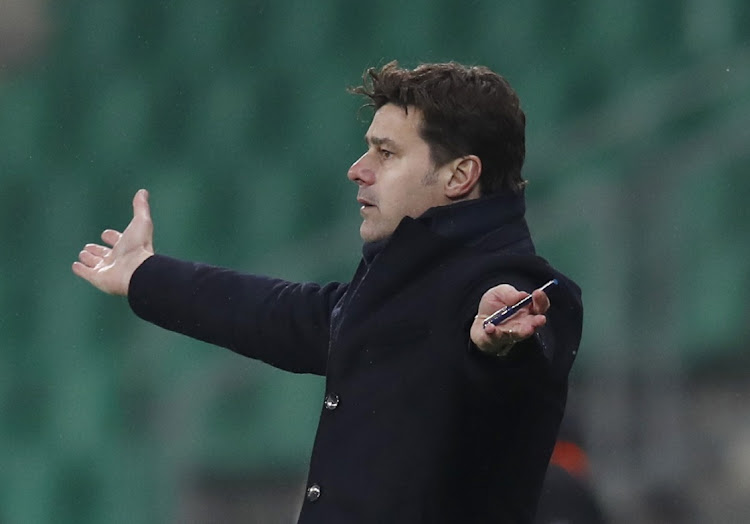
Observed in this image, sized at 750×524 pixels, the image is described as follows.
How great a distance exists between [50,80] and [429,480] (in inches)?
83.1

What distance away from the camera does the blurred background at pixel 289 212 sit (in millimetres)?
2783

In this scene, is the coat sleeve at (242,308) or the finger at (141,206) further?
the finger at (141,206)

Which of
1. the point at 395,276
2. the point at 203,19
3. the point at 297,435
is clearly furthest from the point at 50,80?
the point at 395,276

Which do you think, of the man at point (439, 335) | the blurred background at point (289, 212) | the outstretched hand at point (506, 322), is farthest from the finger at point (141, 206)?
the blurred background at point (289, 212)

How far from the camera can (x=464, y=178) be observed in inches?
60.8

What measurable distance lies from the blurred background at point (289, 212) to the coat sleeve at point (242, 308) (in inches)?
44.9

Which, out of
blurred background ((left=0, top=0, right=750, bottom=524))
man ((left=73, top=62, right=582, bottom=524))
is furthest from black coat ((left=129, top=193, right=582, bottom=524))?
blurred background ((left=0, top=0, right=750, bottom=524))

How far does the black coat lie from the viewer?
143 centimetres

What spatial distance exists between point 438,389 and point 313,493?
0.19m

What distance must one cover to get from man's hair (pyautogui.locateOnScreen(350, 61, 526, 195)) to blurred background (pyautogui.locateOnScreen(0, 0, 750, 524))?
1.25 metres

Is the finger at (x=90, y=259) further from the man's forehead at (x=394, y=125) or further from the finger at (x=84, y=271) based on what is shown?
the man's forehead at (x=394, y=125)

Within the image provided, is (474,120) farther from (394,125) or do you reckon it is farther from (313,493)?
(313,493)

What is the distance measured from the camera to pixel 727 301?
2.87m

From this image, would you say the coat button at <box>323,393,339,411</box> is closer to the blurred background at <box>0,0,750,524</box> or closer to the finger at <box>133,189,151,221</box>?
the finger at <box>133,189,151,221</box>
